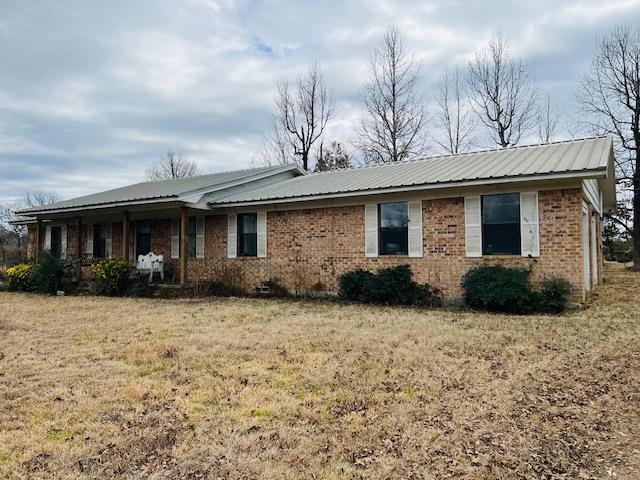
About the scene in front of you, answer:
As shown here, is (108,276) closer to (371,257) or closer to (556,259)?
(371,257)

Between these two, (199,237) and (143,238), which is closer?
(199,237)

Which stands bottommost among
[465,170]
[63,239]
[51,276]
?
[51,276]

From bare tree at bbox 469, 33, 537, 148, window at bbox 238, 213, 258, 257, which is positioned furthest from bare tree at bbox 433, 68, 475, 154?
window at bbox 238, 213, 258, 257

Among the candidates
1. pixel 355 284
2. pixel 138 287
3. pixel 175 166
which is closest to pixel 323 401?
pixel 355 284

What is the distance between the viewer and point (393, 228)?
12.2m

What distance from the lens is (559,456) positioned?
3402 mm

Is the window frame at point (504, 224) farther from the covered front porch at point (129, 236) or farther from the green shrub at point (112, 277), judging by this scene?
the green shrub at point (112, 277)

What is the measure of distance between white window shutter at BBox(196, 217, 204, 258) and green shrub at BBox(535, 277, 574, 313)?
10.7 meters

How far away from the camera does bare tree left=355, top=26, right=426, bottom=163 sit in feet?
90.1

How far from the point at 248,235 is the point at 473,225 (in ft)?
23.6

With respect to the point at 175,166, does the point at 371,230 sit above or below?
below

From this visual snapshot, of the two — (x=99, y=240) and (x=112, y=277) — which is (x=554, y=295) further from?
(x=99, y=240)

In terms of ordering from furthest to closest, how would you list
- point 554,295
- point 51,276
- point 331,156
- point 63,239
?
point 331,156, point 63,239, point 51,276, point 554,295

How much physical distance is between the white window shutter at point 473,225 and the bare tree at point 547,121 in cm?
1930
